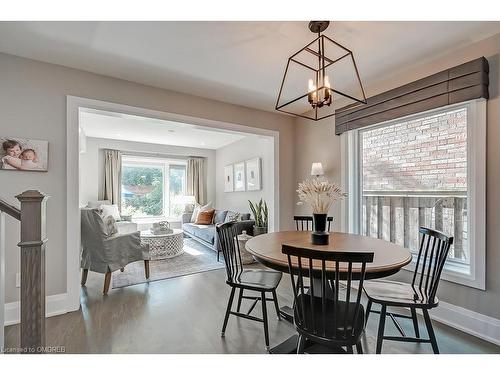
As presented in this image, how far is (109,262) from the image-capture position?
281 centimetres

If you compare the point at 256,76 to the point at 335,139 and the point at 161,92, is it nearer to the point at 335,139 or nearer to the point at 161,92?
the point at 161,92

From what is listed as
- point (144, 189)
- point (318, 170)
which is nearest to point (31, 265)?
point (318, 170)

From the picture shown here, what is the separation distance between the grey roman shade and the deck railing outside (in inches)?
32.6

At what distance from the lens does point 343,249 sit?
1704mm

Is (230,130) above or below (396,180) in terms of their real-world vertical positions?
above

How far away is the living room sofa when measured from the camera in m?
4.46

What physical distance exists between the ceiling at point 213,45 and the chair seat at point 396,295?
1.96m

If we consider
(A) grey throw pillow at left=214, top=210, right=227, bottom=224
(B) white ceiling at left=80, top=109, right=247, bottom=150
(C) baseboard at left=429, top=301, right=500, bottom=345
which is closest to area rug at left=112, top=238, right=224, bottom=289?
(A) grey throw pillow at left=214, top=210, right=227, bottom=224

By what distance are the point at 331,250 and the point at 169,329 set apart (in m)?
1.52

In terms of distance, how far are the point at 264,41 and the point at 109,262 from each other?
9.19 ft

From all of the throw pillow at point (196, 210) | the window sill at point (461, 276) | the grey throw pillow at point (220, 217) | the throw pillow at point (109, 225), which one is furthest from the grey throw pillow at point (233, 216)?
the window sill at point (461, 276)

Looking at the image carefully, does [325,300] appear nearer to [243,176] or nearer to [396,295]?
[396,295]

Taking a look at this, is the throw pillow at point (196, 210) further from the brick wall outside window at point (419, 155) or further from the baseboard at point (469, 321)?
the baseboard at point (469, 321)
